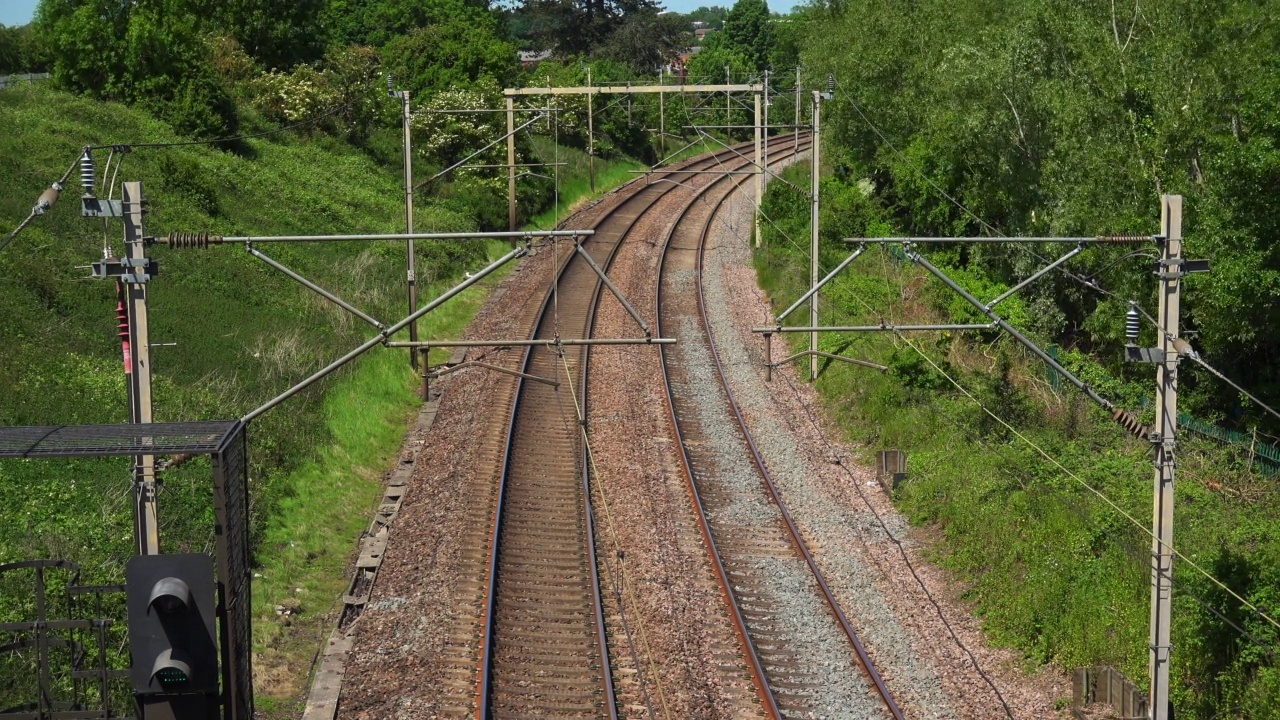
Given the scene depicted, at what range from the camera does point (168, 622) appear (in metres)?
7.81

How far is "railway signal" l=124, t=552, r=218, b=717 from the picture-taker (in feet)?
25.4

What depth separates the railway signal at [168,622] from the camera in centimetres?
775

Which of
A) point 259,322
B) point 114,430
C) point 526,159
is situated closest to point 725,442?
point 259,322

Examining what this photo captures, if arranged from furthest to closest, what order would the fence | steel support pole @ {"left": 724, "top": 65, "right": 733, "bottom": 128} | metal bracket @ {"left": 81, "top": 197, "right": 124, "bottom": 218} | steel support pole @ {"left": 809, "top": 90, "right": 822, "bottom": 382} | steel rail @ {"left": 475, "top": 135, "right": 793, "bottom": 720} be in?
steel support pole @ {"left": 724, "top": 65, "right": 733, "bottom": 128}, steel support pole @ {"left": 809, "top": 90, "right": 822, "bottom": 382}, steel rail @ {"left": 475, "top": 135, "right": 793, "bottom": 720}, the fence, metal bracket @ {"left": 81, "top": 197, "right": 124, "bottom": 218}

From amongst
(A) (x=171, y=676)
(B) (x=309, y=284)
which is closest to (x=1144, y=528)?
(B) (x=309, y=284)

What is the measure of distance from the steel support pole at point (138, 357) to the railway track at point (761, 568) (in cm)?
581

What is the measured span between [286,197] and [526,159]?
10.3 metres

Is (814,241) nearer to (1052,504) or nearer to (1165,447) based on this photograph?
(1052,504)

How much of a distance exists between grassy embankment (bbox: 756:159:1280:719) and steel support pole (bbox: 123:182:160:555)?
864cm

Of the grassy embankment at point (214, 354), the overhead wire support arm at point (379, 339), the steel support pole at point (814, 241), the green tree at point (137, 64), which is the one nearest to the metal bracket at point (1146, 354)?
the overhead wire support arm at point (379, 339)

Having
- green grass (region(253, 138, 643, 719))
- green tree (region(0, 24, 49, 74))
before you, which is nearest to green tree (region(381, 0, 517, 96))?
green tree (region(0, 24, 49, 74))

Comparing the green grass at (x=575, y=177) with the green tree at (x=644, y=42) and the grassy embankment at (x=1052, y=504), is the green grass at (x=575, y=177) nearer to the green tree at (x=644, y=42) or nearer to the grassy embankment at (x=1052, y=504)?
the grassy embankment at (x=1052, y=504)

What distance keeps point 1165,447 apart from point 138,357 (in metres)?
8.46

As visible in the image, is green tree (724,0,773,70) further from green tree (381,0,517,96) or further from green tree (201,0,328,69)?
green tree (201,0,328,69)
